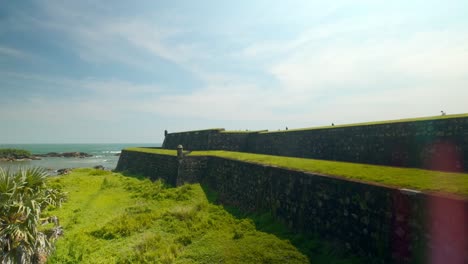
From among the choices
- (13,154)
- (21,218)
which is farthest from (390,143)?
(13,154)

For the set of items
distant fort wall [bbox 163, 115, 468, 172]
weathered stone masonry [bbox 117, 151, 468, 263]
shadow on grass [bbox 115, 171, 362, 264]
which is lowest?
shadow on grass [bbox 115, 171, 362, 264]

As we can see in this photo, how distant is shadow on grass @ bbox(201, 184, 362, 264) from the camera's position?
6391mm

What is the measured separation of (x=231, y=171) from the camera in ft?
46.3

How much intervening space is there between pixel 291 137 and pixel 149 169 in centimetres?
1335

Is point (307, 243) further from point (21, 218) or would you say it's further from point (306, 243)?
point (21, 218)

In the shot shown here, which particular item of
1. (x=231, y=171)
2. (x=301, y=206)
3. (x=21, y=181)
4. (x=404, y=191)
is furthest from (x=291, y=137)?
(x=21, y=181)

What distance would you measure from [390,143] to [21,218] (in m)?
13.2

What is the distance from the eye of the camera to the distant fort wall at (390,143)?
9.13m

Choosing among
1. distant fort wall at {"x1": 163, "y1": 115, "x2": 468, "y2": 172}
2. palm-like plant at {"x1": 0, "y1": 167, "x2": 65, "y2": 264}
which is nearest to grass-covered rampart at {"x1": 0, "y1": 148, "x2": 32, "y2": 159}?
distant fort wall at {"x1": 163, "y1": 115, "x2": 468, "y2": 172}

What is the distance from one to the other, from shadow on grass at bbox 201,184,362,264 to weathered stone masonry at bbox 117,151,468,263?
21cm

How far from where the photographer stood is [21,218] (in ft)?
17.9

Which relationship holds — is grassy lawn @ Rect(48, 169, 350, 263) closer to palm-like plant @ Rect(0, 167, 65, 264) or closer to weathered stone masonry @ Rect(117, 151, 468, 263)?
weathered stone masonry @ Rect(117, 151, 468, 263)

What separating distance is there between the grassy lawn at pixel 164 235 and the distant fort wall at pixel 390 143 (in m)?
6.31

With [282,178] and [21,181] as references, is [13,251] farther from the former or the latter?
[282,178]
